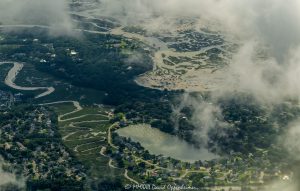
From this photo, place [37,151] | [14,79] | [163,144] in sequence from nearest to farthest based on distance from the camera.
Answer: [37,151] → [163,144] → [14,79]

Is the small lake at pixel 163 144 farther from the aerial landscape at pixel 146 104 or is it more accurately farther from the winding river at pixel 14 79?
the winding river at pixel 14 79

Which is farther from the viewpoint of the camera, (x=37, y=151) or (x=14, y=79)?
(x=14, y=79)

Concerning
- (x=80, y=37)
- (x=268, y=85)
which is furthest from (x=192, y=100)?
(x=80, y=37)

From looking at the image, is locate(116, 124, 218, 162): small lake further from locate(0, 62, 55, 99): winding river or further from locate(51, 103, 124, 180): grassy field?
locate(0, 62, 55, 99): winding river

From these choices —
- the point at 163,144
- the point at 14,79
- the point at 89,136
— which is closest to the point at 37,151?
the point at 89,136

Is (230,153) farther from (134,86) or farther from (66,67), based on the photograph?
(66,67)

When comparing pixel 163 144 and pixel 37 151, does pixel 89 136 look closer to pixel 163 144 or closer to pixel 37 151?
pixel 37 151
